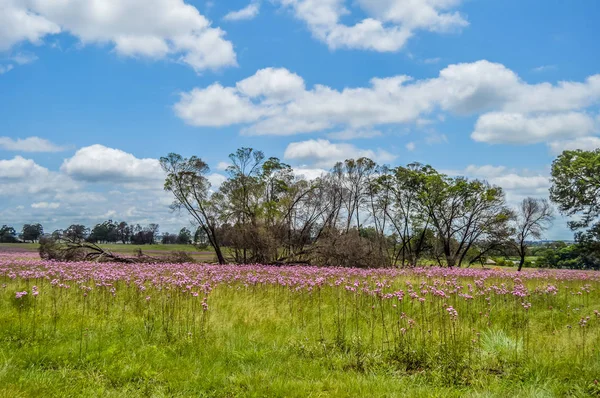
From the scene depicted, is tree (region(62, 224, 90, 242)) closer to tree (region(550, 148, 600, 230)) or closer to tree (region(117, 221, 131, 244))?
tree (region(550, 148, 600, 230))

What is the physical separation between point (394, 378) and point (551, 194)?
33684 mm

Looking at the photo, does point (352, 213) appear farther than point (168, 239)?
No

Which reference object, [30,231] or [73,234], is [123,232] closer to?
[30,231]

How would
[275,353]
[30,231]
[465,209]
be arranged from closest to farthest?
[275,353] → [465,209] → [30,231]

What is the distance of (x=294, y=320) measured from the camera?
8.31 meters

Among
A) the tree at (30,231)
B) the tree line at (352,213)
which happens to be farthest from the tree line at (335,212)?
the tree at (30,231)

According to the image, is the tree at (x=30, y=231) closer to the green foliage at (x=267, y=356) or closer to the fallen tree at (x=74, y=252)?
the fallen tree at (x=74, y=252)

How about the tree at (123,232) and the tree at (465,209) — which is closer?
the tree at (465,209)

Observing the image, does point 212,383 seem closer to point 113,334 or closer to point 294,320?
point 113,334

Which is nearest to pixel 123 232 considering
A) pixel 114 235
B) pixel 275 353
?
pixel 114 235

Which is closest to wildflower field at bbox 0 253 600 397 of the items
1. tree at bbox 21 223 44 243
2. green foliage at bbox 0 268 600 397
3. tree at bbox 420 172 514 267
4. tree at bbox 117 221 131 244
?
green foliage at bbox 0 268 600 397

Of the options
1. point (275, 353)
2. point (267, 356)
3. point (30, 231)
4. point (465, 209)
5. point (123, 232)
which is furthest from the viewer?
point (123, 232)

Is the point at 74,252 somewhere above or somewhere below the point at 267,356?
above

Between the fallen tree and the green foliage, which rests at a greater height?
the fallen tree
